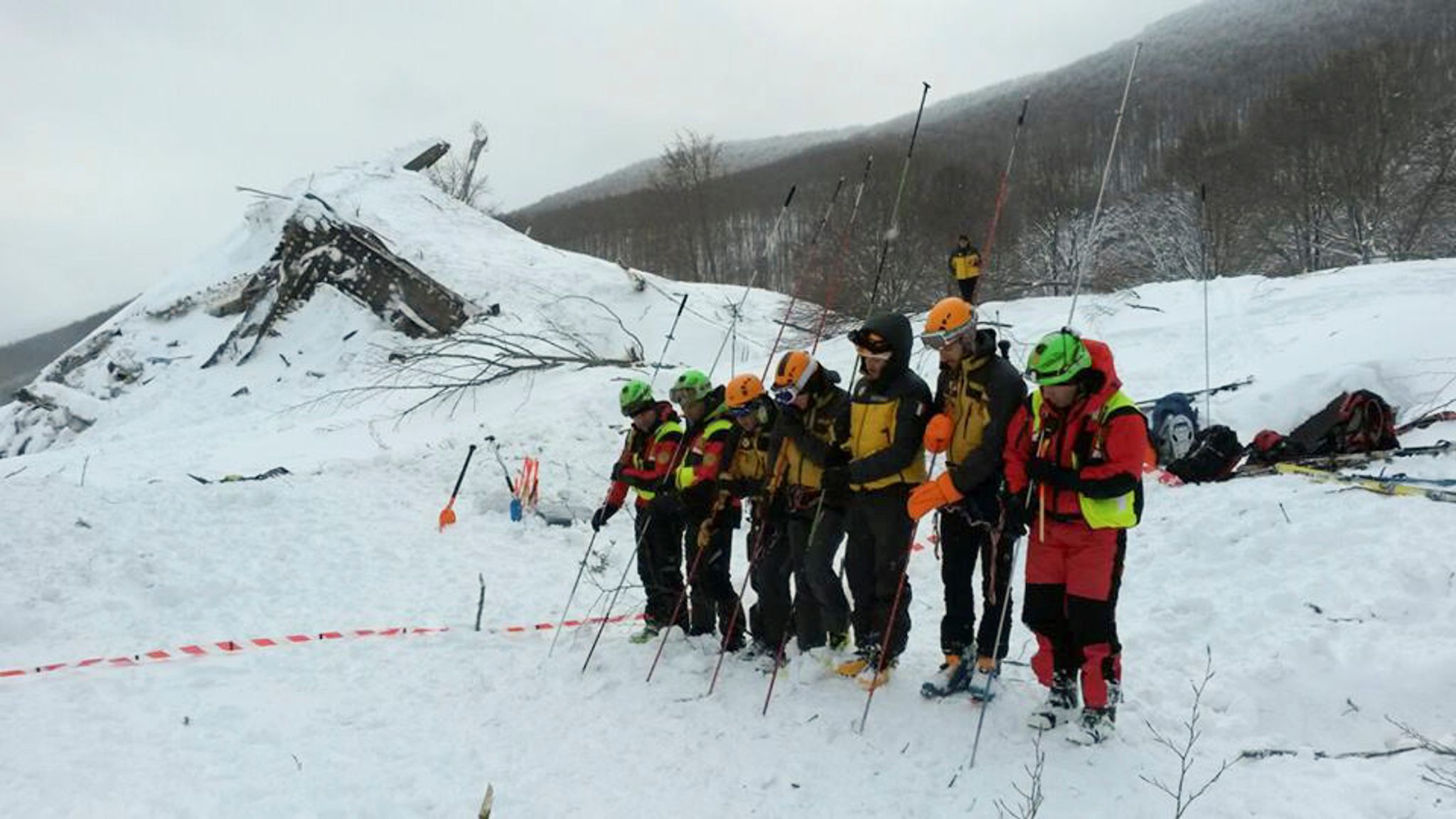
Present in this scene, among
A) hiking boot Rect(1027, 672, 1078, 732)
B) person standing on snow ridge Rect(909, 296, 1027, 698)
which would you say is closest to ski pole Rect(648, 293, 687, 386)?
person standing on snow ridge Rect(909, 296, 1027, 698)

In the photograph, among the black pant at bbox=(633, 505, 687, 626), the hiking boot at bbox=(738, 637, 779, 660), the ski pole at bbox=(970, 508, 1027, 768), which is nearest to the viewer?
the ski pole at bbox=(970, 508, 1027, 768)

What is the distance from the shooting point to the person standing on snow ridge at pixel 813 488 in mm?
5180

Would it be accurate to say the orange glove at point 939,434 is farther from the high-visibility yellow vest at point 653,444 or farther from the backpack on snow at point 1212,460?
the backpack on snow at point 1212,460

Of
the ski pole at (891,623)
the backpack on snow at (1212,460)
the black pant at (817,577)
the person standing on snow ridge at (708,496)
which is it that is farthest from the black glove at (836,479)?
the backpack on snow at (1212,460)

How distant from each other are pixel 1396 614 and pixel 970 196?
2459 cm

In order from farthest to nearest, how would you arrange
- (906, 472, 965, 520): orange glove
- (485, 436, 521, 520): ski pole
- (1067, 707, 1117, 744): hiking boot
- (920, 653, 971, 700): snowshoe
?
(485, 436, 521, 520): ski pole < (920, 653, 971, 700): snowshoe < (906, 472, 965, 520): orange glove < (1067, 707, 1117, 744): hiking boot

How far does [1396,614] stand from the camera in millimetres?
4785

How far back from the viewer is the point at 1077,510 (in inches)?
161

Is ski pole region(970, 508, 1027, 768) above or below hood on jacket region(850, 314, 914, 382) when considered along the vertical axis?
below

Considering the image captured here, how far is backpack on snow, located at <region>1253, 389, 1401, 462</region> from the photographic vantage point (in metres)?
7.78

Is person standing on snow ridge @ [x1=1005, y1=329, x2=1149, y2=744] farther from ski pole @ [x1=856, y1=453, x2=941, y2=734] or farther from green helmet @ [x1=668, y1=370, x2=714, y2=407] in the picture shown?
green helmet @ [x1=668, y1=370, x2=714, y2=407]

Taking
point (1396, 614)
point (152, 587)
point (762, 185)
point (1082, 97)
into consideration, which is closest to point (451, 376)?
point (152, 587)

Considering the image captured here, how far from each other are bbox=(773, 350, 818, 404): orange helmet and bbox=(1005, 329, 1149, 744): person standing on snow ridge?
135 centimetres

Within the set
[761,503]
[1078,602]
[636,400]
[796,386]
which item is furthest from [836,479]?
[636,400]
